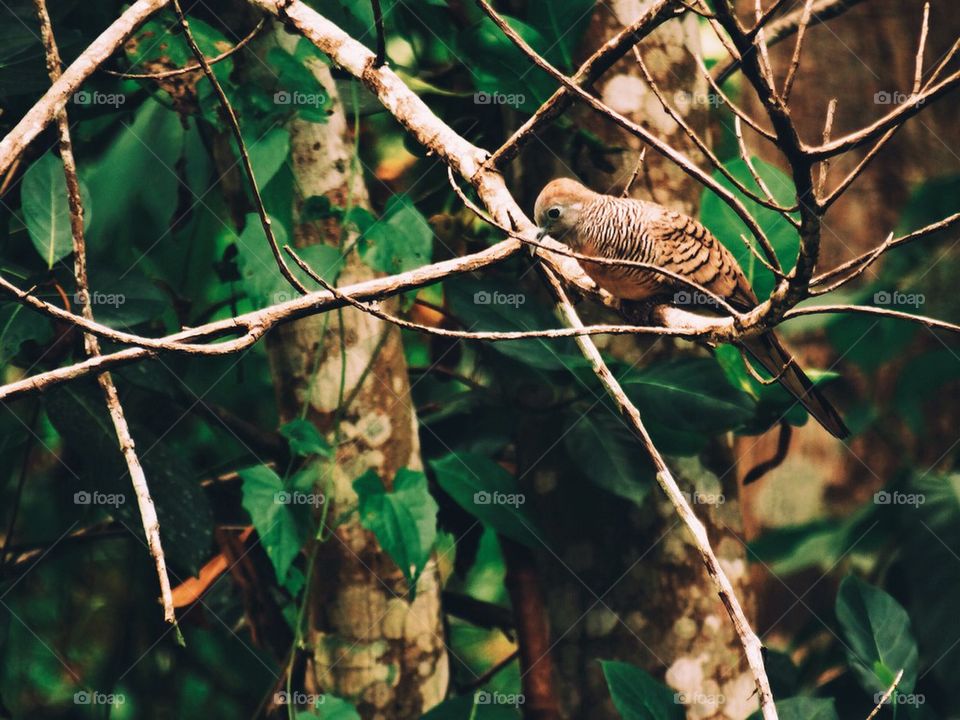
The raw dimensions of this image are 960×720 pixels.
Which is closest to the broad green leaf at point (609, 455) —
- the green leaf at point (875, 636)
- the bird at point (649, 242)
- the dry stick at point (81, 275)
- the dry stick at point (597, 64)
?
the bird at point (649, 242)

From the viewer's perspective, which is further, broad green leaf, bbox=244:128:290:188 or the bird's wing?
broad green leaf, bbox=244:128:290:188

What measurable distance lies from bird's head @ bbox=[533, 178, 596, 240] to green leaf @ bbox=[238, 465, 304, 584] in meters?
0.80

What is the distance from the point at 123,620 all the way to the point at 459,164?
5.33ft

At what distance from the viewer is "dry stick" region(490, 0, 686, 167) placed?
3.70 feet

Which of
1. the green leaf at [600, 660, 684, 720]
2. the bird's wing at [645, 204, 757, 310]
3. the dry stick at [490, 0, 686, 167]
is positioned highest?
the dry stick at [490, 0, 686, 167]

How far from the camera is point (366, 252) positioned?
78.5 inches

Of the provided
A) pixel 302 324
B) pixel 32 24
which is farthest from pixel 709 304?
pixel 32 24

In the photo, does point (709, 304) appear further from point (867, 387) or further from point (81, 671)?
point (81, 671)

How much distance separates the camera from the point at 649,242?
1882mm

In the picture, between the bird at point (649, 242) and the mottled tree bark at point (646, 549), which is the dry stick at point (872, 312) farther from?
the mottled tree bark at point (646, 549)

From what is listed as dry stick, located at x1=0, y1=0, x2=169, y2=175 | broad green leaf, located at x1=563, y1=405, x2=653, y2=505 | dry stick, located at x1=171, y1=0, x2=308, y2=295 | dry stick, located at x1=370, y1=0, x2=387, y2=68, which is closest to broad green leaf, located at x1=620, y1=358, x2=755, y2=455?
broad green leaf, located at x1=563, y1=405, x2=653, y2=505

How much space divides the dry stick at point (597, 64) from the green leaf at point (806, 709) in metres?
1.27

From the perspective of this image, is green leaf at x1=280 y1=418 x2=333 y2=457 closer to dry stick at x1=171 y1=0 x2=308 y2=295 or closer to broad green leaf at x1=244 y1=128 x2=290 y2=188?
broad green leaf at x1=244 y1=128 x2=290 y2=188

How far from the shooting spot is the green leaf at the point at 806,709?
1.88 metres
